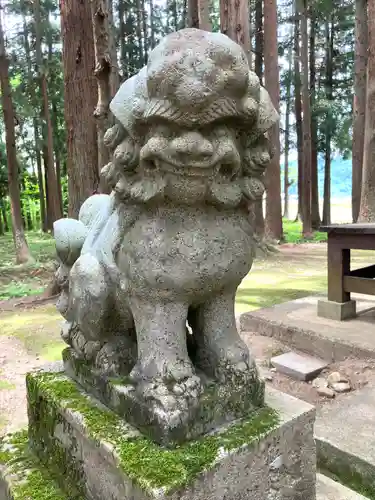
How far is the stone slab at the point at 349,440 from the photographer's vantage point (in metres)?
2.14

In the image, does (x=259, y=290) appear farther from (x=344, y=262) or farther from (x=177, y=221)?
(x=177, y=221)

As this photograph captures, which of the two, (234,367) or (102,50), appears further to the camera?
(102,50)

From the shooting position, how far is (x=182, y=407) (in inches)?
51.4

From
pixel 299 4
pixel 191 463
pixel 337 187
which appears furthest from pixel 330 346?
pixel 337 187

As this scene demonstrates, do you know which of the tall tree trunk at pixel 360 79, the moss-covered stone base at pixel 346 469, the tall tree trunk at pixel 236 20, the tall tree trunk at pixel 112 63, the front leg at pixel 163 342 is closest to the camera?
the front leg at pixel 163 342

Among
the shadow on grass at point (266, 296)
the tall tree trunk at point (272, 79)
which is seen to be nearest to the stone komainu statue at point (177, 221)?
the shadow on grass at point (266, 296)

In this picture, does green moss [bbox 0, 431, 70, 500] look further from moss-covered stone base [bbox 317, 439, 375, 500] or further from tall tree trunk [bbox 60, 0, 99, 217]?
tall tree trunk [bbox 60, 0, 99, 217]

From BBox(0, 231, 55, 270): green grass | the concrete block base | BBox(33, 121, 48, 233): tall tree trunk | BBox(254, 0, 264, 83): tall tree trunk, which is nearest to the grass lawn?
BBox(0, 231, 55, 270): green grass

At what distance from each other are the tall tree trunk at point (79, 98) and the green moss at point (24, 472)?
3580mm

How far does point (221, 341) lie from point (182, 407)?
0.85 feet

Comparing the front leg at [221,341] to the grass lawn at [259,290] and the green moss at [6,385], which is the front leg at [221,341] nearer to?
the green moss at [6,385]

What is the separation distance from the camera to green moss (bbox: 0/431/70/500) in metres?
1.57

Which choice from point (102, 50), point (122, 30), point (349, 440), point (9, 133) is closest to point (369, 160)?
point (102, 50)

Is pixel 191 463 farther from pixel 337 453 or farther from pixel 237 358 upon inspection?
pixel 337 453
